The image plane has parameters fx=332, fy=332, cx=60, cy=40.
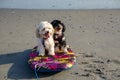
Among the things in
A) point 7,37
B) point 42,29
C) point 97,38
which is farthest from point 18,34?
point 42,29

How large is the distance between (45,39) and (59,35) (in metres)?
0.32

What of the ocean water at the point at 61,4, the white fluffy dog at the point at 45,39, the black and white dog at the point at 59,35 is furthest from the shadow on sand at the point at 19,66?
the ocean water at the point at 61,4

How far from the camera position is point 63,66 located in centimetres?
616

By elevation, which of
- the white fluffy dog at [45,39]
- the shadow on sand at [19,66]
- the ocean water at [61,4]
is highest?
the ocean water at [61,4]

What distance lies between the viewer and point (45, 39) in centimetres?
657

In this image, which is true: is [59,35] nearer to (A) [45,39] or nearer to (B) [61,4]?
(A) [45,39]

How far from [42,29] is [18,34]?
2797 millimetres

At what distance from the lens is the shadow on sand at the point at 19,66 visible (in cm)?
636

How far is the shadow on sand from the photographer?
6.36 meters

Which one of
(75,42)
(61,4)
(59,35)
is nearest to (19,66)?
(59,35)

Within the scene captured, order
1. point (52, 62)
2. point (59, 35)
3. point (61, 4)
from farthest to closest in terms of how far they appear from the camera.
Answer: point (61, 4) < point (59, 35) < point (52, 62)

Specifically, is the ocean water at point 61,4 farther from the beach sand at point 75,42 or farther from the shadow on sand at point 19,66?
the shadow on sand at point 19,66

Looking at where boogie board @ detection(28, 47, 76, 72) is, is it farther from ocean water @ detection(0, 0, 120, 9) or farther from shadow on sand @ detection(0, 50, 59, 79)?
ocean water @ detection(0, 0, 120, 9)

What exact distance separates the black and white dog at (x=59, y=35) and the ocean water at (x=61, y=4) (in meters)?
5.42
